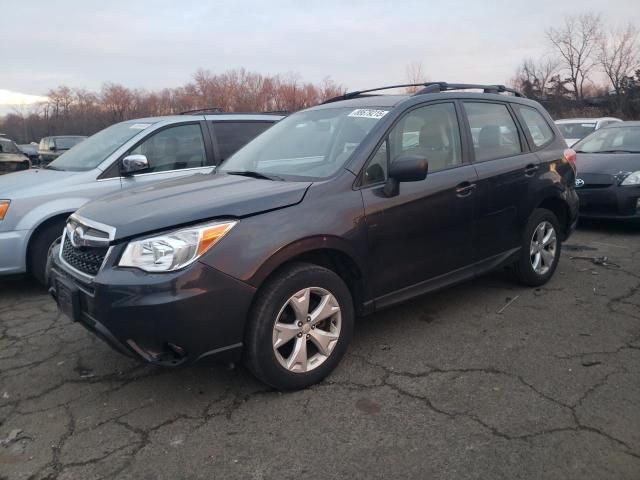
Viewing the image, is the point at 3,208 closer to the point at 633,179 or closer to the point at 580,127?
the point at 633,179

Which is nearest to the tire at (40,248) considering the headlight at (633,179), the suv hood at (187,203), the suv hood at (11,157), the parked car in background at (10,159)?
the suv hood at (187,203)

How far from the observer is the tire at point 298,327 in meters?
2.80

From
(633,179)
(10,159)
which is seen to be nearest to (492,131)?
(633,179)

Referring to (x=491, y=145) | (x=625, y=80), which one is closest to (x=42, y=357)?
(x=491, y=145)

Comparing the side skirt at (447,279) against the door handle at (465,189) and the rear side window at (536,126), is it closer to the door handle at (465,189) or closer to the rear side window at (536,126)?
the door handle at (465,189)

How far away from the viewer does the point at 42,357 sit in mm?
3641

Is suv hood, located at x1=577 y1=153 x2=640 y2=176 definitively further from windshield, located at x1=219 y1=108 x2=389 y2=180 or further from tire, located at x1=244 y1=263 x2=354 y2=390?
tire, located at x1=244 y1=263 x2=354 y2=390

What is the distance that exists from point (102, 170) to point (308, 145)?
2524 mm

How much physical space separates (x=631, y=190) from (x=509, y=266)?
3165 millimetres

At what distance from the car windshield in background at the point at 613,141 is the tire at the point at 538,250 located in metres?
3.66

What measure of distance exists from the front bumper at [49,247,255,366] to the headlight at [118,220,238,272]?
0.16 ft

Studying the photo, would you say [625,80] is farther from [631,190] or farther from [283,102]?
[631,190]

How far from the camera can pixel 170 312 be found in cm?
254

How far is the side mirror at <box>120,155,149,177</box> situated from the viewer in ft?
16.6
